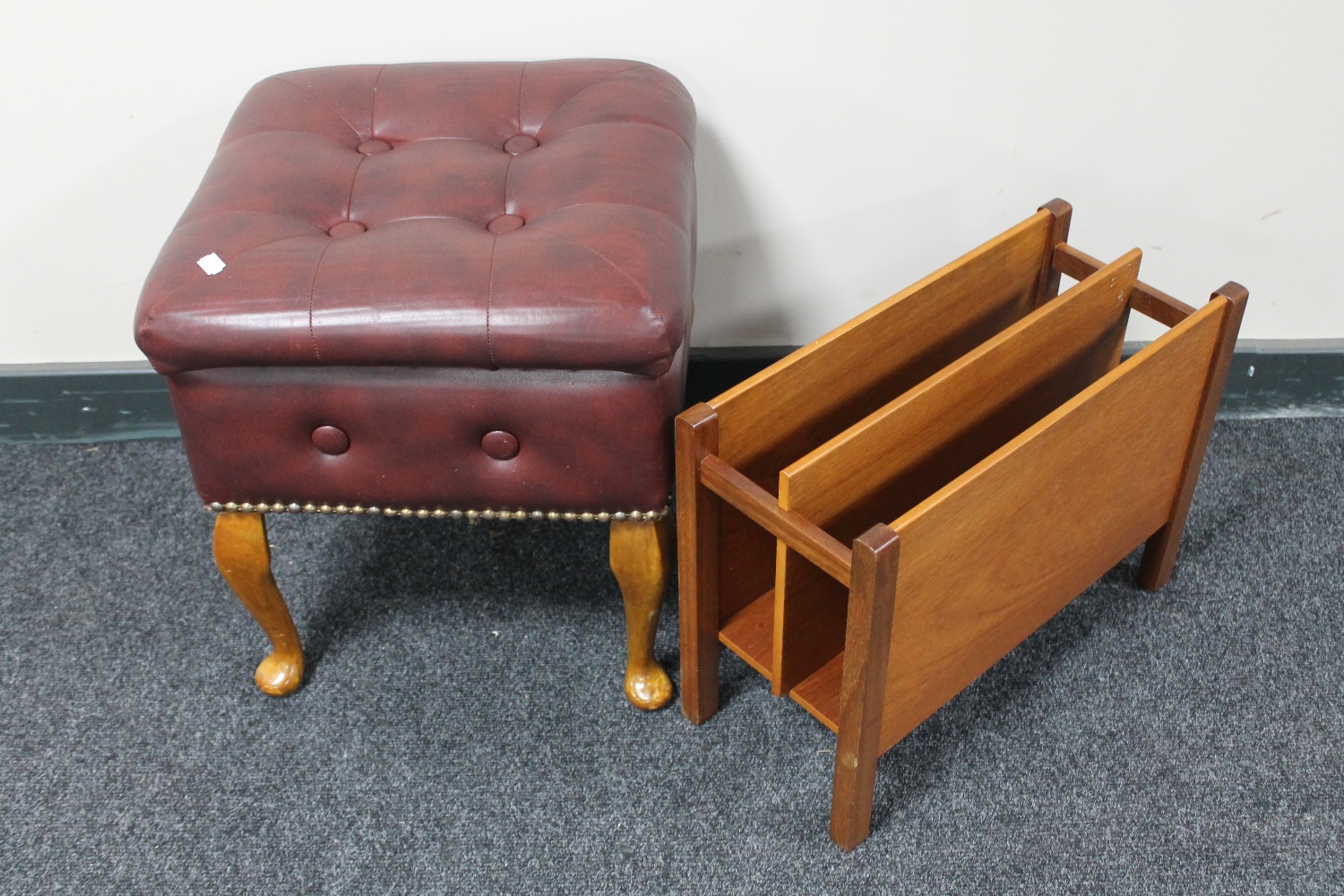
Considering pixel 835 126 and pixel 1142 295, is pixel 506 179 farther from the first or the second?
pixel 1142 295

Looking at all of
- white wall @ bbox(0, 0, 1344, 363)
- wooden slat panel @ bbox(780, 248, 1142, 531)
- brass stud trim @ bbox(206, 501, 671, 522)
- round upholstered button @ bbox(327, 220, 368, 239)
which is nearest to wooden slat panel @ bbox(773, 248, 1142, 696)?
wooden slat panel @ bbox(780, 248, 1142, 531)

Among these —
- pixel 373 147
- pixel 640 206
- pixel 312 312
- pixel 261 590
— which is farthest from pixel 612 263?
pixel 261 590

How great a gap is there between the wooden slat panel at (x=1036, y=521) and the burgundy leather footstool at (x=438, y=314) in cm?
21

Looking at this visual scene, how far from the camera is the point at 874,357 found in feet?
3.16

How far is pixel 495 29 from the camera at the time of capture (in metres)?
1.16

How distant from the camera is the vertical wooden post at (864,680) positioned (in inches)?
30.8

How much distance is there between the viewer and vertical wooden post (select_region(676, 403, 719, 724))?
88cm

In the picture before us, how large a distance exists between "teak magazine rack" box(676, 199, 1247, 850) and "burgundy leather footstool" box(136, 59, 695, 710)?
0.06 meters

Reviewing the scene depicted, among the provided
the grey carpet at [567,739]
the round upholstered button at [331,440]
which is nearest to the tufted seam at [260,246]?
the round upholstered button at [331,440]

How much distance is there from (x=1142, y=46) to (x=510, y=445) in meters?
0.71

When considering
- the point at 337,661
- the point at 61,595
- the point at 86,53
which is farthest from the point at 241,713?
the point at 86,53

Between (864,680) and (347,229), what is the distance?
0.51 meters

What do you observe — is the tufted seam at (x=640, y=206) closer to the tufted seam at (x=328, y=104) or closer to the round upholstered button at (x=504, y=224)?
the round upholstered button at (x=504, y=224)

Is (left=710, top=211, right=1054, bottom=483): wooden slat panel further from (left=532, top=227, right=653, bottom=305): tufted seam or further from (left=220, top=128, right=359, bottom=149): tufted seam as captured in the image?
(left=220, top=128, right=359, bottom=149): tufted seam
